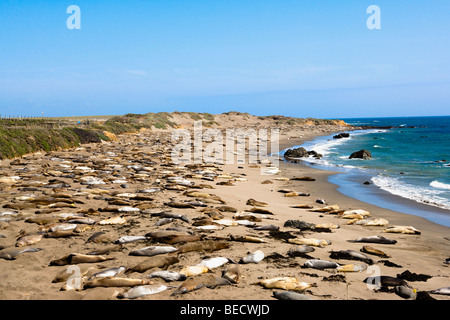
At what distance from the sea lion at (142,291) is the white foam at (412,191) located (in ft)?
31.9

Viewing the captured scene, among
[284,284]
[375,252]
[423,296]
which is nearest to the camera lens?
[423,296]

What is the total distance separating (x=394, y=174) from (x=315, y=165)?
4.79m

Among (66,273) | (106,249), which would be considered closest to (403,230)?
(106,249)

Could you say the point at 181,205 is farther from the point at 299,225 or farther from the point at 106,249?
the point at 106,249

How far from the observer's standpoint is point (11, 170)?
1308 cm

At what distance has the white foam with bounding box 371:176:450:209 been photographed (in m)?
11.0

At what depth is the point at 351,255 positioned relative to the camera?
5.45m

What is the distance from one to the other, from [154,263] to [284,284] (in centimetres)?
181

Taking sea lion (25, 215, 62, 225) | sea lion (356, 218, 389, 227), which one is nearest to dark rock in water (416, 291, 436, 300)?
sea lion (356, 218, 389, 227)

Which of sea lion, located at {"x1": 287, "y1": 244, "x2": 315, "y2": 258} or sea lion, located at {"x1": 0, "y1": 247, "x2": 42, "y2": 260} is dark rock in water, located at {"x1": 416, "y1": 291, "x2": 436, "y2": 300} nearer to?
sea lion, located at {"x1": 287, "y1": 244, "x2": 315, "y2": 258}

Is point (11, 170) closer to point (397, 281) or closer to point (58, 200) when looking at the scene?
point (58, 200)
